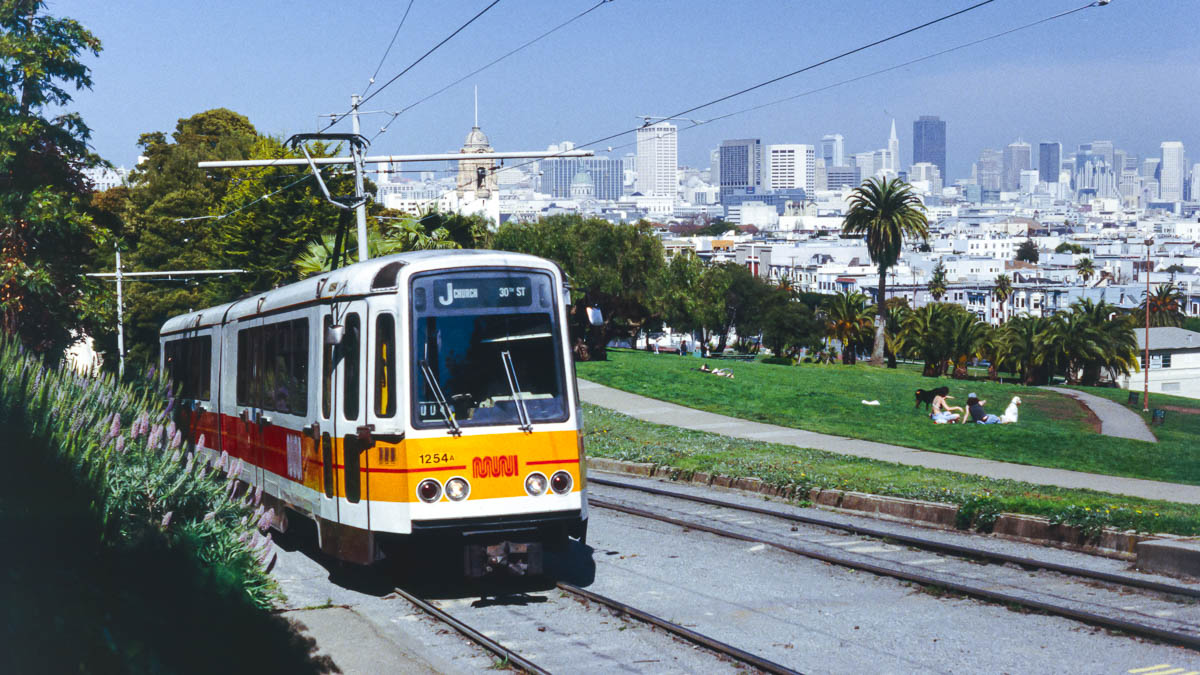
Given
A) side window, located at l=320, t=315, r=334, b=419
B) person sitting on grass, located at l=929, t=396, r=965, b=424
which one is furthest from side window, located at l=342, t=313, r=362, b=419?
person sitting on grass, located at l=929, t=396, r=965, b=424

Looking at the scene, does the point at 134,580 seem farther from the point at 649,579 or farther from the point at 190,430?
the point at 190,430

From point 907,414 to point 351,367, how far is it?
2705 centimetres

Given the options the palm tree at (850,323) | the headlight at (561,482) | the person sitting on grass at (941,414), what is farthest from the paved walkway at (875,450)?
the palm tree at (850,323)

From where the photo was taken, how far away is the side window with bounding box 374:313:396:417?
11391 mm

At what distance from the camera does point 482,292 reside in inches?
459

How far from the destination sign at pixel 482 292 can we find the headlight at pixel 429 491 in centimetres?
161

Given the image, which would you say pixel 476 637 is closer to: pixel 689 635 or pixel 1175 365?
pixel 689 635

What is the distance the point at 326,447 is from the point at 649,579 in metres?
3.50

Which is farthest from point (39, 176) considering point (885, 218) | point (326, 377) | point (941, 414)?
point (885, 218)

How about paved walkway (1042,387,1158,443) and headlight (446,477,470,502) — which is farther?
paved walkway (1042,387,1158,443)

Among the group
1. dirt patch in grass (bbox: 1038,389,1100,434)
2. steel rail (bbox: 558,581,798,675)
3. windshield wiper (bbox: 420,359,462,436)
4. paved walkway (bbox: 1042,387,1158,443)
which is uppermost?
windshield wiper (bbox: 420,359,462,436)

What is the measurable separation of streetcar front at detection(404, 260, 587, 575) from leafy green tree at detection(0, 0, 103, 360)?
13.0m

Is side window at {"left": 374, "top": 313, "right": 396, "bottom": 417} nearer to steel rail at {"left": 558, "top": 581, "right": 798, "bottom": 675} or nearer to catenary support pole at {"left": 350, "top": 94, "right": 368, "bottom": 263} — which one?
steel rail at {"left": 558, "top": 581, "right": 798, "bottom": 675}

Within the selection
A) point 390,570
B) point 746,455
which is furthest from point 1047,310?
point 390,570
